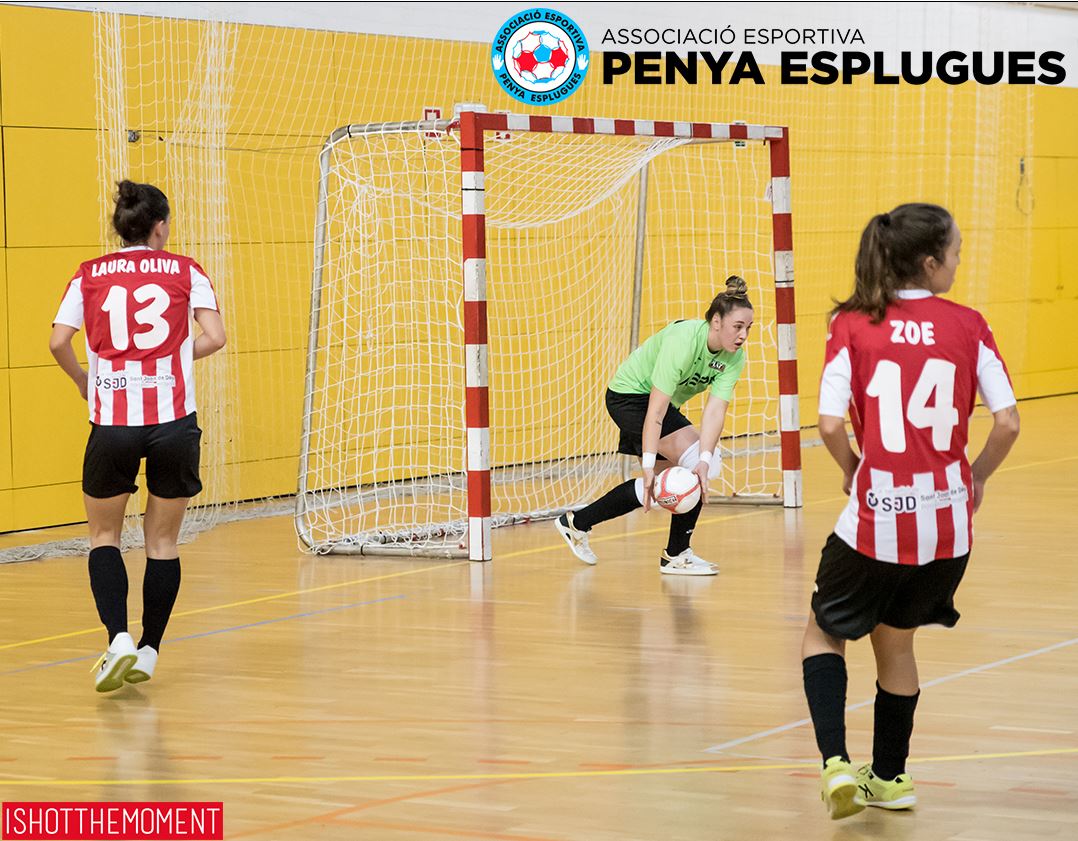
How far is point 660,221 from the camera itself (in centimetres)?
1238

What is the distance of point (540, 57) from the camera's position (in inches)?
456

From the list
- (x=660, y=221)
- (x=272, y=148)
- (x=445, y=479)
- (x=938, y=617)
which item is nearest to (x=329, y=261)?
(x=272, y=148)

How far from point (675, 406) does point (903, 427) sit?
394 centimetres

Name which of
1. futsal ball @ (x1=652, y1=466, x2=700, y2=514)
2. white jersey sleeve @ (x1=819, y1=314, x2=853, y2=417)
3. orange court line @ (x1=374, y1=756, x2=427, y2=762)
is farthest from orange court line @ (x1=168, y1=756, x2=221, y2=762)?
futsal ball @ (x1=652, y1=466, x2=700, y2=514)

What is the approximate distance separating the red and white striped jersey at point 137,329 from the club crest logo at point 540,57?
20.8ft

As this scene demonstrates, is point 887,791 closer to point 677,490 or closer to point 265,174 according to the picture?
point 677,490

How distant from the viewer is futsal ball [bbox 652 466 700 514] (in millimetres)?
7062

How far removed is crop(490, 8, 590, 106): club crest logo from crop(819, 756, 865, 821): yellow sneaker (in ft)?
26.8

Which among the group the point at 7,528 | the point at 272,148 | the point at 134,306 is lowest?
the point at 7,528

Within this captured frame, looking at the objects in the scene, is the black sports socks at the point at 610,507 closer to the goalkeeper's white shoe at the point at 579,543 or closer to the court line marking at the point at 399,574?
the goalkeeper's white shoe at the point at 579,543

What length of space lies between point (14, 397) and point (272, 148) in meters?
2.18

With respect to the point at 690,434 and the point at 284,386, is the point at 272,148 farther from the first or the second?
the point at 690,434

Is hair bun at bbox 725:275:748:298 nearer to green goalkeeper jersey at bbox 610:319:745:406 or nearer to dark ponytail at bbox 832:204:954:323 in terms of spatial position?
green goalkeeper jersey at bbox 610:319:745:406

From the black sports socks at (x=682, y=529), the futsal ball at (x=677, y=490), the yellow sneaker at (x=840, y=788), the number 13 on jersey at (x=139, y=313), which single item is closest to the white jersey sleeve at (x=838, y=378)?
the yellow sneaker at (x=840, y=788)
